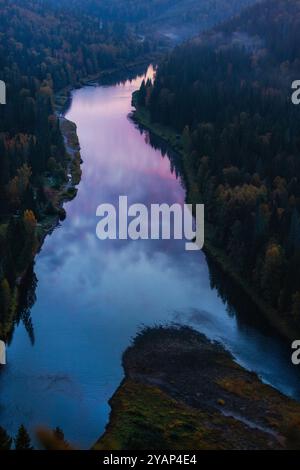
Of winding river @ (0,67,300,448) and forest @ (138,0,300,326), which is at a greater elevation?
forest @ (138,0,300,326)

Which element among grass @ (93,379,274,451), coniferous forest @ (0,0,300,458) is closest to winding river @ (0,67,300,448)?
coniferous forest @ (0,0,300,458)

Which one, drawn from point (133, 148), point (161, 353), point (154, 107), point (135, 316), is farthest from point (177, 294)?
point (154, 107)

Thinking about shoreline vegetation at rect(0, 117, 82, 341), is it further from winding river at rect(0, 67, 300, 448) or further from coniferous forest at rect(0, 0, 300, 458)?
winding river at rect(0, 67, 300, 448)

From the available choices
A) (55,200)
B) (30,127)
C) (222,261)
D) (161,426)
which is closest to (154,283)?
(222,261)

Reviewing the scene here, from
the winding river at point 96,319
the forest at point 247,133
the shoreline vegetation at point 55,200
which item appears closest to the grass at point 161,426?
the winding river at point 96,319

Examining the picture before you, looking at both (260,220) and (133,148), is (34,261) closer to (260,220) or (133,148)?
(260,220)

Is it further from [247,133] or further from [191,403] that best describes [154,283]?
[247,133]
